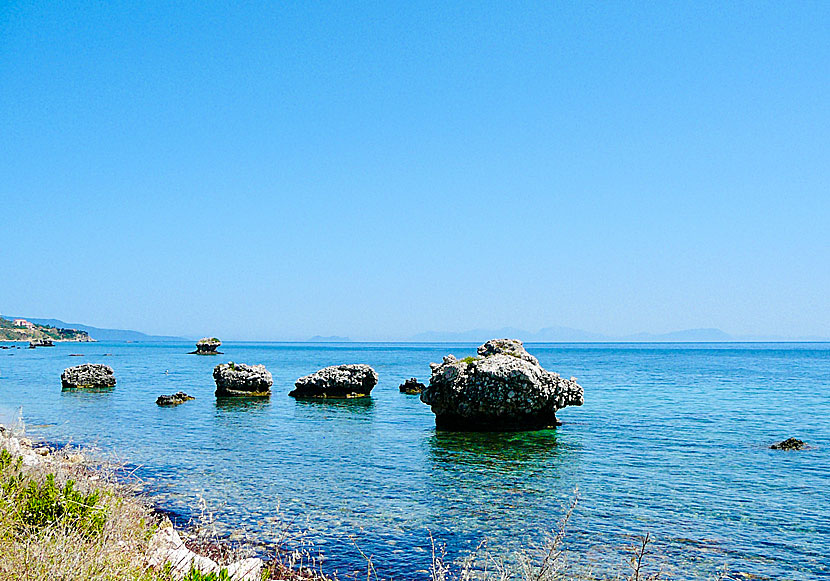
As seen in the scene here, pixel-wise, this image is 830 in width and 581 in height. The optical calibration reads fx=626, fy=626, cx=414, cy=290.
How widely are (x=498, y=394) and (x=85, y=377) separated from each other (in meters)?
37.8

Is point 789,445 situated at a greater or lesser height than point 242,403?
greater

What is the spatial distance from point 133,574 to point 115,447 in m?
17.5

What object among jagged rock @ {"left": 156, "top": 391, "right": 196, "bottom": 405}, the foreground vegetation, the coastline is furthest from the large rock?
the coastline

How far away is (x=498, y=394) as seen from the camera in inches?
982

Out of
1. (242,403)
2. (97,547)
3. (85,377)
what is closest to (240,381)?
(242,403)

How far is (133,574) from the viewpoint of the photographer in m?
6.85

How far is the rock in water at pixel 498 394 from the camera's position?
24938mm

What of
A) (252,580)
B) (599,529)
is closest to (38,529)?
(252,580)

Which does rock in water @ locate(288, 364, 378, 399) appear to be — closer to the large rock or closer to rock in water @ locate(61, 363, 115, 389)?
the large rock

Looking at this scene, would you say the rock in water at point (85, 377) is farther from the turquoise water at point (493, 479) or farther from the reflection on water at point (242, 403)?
the turquoise water at point (493, 479)

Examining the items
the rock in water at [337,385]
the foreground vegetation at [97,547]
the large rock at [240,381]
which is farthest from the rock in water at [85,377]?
the foreground vegetation at [97,547]

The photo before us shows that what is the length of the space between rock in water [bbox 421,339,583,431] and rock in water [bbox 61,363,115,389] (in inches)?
1344

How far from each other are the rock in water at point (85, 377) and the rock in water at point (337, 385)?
18.1m

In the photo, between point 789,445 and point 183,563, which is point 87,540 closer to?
point 183,563
